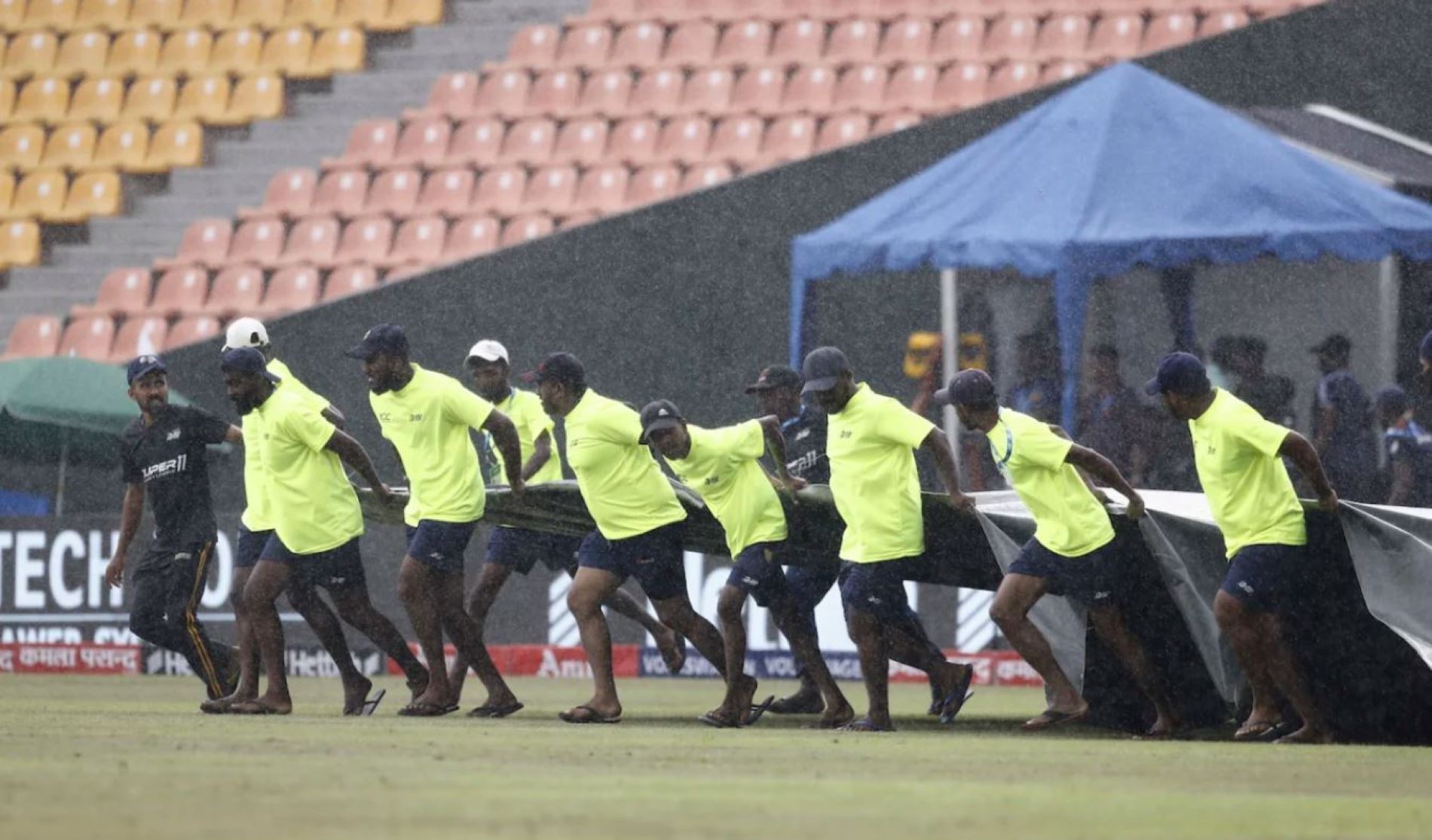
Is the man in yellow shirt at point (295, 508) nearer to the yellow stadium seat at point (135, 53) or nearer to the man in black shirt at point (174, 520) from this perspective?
the man in black shirt at point (174, 520)

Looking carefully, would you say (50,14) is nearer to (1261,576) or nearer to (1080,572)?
(1080,572)

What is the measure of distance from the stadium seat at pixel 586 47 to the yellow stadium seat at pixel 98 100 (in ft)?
18.5

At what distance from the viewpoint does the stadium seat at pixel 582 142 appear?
82.3 ft

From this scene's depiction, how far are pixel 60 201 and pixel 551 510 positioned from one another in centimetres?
1545

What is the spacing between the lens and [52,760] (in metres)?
10.4

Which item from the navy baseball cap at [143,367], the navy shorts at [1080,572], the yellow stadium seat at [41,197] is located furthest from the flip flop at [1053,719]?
the yellow stadium seat at [41,197]

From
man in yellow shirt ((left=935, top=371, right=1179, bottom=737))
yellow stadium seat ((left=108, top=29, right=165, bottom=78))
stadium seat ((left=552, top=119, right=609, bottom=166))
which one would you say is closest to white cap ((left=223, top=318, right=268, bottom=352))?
man in yellow shirt ((left=935, top=371, right=1179, bottom=737))

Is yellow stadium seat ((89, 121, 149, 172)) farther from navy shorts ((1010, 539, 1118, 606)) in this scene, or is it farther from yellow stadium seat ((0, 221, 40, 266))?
navy shorts ((1010, 539, 1118, 606))

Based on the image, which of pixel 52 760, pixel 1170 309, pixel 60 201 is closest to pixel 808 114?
pixel 1170 309

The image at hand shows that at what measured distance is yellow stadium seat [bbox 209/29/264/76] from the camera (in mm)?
29031

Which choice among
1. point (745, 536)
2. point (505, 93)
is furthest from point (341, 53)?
point (745, 536)

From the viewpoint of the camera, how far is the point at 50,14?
30.7 m

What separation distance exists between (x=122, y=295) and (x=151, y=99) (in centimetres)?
367

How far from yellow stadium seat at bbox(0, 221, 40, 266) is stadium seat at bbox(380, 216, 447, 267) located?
499 centimetres
